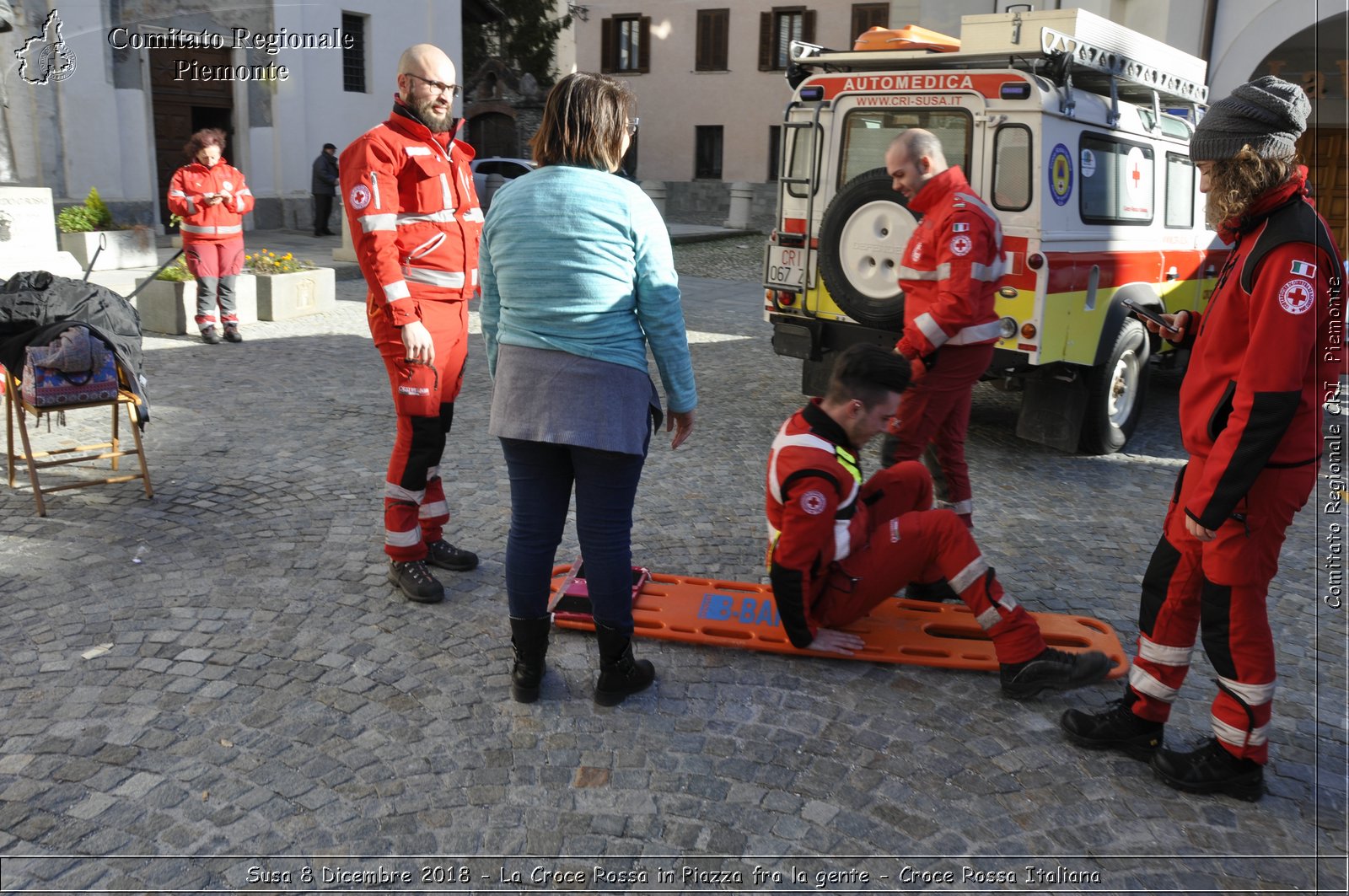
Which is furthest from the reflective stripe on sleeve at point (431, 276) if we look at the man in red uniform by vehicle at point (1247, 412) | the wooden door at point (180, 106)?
the wooden door at point (180, 106)

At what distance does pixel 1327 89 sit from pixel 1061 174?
37.5 feet

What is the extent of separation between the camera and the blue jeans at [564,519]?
348 centimetres

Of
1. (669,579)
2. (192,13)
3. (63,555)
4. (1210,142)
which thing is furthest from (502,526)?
(192,13)

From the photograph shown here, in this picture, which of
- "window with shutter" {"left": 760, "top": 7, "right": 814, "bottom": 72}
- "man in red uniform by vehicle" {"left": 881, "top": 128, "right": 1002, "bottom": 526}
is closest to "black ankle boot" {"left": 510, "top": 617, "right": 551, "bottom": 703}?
"man in red uniform by vehicle" {"left": 881, "top": 128, "right": 1002, "bottom": 526}

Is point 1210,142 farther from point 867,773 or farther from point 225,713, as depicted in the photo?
point 225,713

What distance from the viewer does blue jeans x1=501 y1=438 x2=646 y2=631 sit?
3.48 metres

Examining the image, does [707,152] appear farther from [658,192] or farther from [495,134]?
[495,134]

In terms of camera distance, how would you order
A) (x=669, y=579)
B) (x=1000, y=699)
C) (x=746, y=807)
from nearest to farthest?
1. (x=746, y=807)
2. (x=1000, y=699)
3. (x=669, y=579)

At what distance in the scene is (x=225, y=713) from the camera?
11.7 ft

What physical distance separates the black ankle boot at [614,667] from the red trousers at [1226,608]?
1.63m

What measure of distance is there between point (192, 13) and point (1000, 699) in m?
19.9

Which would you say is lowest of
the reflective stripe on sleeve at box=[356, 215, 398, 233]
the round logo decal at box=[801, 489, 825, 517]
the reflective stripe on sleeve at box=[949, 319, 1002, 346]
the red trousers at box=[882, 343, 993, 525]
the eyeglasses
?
the round logo decal at box=[801, 489, 825, 517]

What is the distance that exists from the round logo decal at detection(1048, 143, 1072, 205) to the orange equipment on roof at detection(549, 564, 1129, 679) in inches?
122

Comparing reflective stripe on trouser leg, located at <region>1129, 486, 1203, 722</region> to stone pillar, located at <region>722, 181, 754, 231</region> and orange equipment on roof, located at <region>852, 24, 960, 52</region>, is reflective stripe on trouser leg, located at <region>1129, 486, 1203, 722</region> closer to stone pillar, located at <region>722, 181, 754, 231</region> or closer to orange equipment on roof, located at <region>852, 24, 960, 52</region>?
orange equipment on roof, located at <region>852, 24, 960, 52</region>
